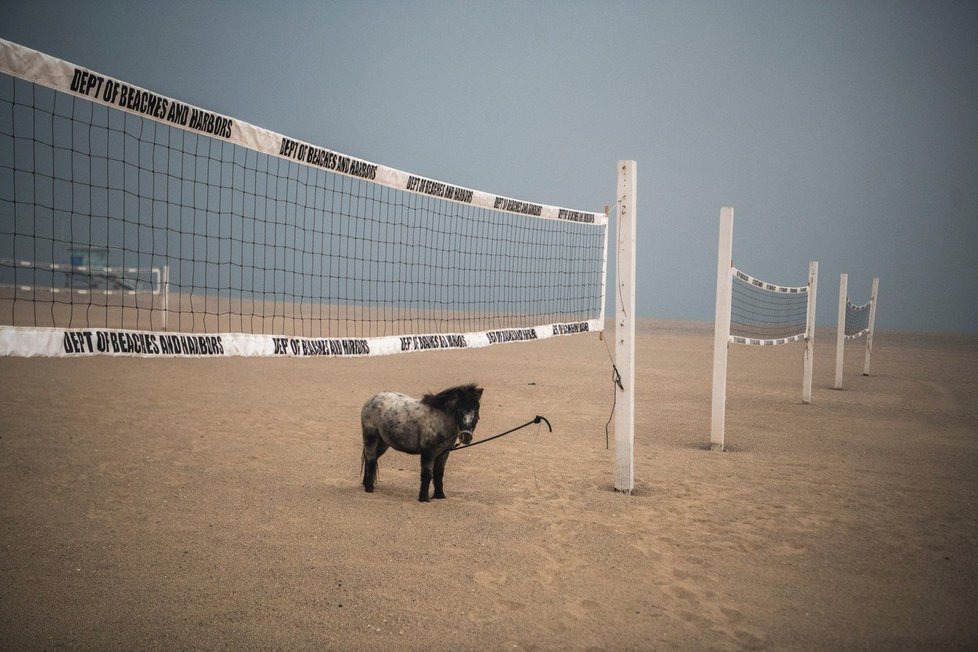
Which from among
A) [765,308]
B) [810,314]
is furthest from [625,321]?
[765,308]

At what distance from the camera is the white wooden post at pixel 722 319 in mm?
8242

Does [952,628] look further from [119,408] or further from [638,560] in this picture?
[119,408]

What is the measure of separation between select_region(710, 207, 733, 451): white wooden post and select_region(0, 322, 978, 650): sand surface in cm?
39

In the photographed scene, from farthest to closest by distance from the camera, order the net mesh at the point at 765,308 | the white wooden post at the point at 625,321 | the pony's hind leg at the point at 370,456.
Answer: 1. the net mesh at the point at 765,308
2. the white wooden post at the point at 625,321
3. the pony's hind leg at the point at 370,456

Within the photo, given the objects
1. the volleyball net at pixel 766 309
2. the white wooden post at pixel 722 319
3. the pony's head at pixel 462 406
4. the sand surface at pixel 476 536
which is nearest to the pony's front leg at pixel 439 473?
the sand surface at pixel 476 536

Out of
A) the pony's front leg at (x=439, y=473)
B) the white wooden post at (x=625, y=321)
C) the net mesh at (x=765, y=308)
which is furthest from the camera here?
the net mesh at (x=765, y=308)

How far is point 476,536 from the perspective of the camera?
194 inches

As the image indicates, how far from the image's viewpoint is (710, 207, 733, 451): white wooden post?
8242 mm

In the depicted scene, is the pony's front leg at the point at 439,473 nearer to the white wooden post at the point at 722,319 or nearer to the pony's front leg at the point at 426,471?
the pony's front leg at the point at 426,471

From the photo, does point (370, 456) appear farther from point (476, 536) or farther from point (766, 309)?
point (766, 309)

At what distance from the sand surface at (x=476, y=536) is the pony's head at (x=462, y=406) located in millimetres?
693

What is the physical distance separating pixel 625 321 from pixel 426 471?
229 cm

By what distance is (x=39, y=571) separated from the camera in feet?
13.2

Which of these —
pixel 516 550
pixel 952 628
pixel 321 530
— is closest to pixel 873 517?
pixel 952 628
